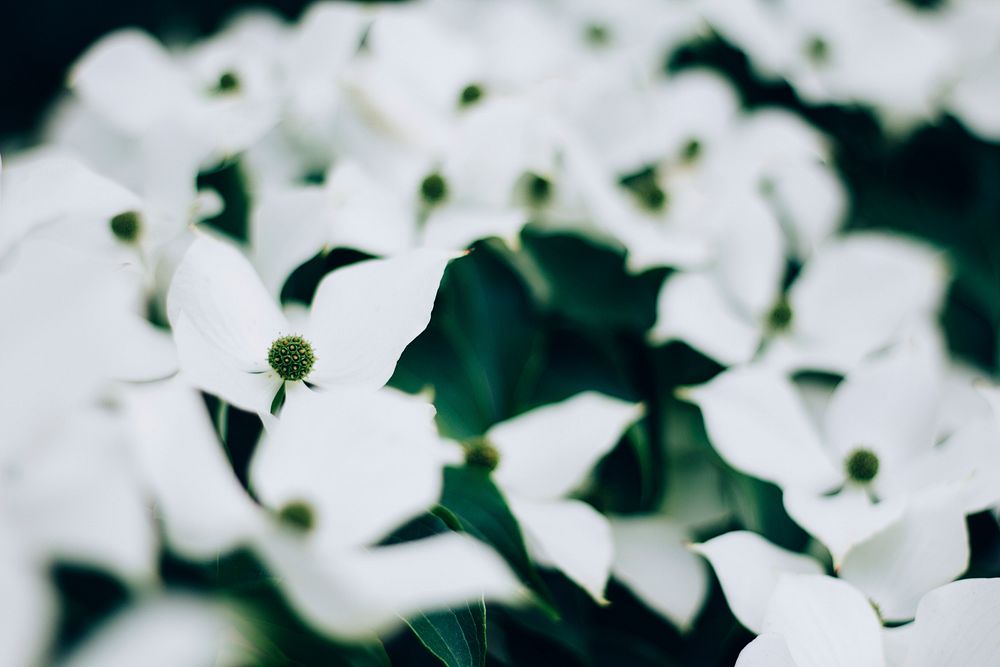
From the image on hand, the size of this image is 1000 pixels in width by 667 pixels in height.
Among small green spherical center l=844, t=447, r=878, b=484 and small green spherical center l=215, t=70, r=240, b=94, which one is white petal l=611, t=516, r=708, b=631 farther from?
small green spherical center l=215, t=70, r=240, b=94

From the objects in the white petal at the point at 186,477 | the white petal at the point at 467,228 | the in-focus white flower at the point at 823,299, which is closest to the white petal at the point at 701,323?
the in-focus white flower at the point at 823,299

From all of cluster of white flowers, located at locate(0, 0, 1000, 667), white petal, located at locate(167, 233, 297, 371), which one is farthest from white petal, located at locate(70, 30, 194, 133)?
white petal, located at locate(167, 233, 297, 371)

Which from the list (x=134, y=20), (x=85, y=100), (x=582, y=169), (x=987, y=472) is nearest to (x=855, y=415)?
(x=987, y=472)

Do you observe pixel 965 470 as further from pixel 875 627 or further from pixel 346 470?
pixel 346 470

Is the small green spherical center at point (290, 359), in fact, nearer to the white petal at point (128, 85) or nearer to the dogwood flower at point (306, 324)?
the dogwood flower at point (306, 324)

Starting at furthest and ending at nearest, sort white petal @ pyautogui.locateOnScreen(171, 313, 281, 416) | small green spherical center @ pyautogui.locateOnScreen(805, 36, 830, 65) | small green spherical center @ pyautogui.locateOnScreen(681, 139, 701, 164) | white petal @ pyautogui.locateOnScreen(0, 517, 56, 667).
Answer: small green spherical center @ pyautogui.locateOnScreen(805, 36, 830, 65)
small green spherical center @ pyautogui.locateOnScreen(681, 139, 701, 164)
white petal @ pyautogui.locateOnScreen(171, 313, 281, 416)
white petal @ pyautogui.locateOnScreen(0, 517, 56, 667)

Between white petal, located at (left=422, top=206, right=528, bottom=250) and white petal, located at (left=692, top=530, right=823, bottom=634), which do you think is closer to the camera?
white petal, located at (left=692, top=530, right=823, bottom=634)
